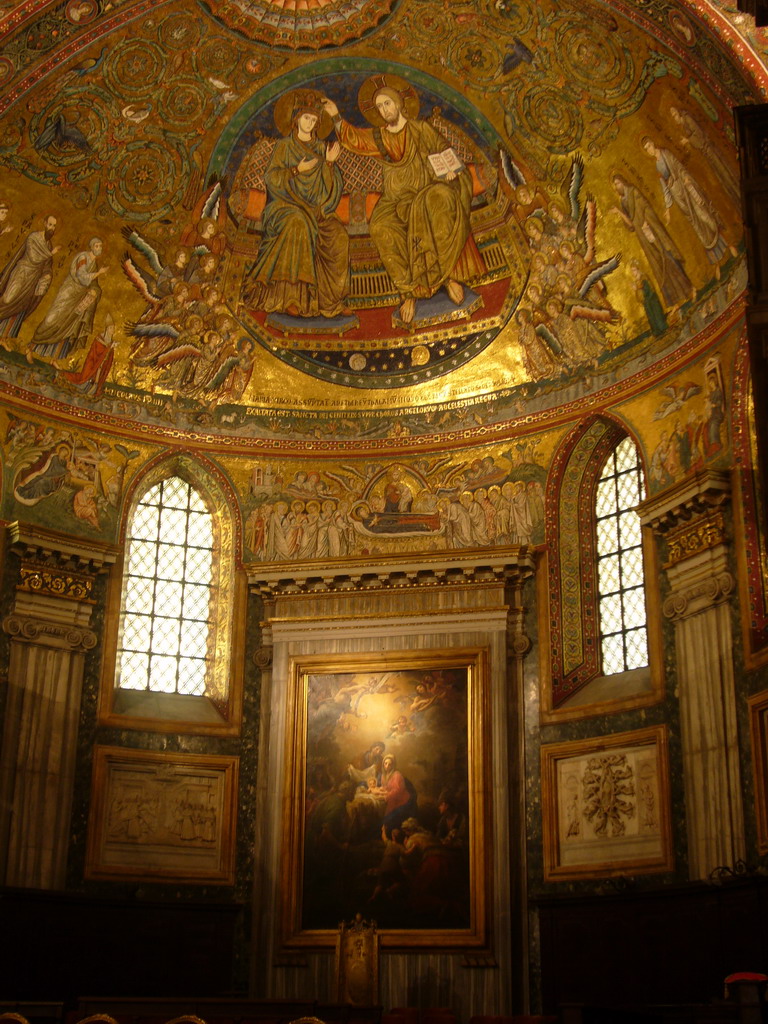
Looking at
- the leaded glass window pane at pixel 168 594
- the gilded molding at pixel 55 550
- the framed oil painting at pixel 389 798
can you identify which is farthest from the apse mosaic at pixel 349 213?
the framed oil painting at pixel 389 798

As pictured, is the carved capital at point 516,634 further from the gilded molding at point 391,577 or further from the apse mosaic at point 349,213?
the apse mosaic at point 349,213

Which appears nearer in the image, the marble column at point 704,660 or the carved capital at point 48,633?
the marble column at point 704,660

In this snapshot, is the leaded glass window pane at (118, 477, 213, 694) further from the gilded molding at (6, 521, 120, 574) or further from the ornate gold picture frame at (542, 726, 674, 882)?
the ornate gold picture frame at (542, 726, 674, 882)

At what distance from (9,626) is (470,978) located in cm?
931

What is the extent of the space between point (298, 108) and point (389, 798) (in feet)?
40.1

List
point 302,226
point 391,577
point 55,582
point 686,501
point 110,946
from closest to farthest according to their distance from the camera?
1. point 686,501
2. point 110,946
3. point 55,582
4. point 391,577
5. point 302,226

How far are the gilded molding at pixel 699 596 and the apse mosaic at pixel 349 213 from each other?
4252 mm

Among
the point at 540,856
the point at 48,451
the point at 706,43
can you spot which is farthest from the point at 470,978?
the point at 706,43

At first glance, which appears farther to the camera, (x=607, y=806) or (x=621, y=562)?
(x=621, y=562)

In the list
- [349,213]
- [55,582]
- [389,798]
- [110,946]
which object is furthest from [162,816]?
[349,213]

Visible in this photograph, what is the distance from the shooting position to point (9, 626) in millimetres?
23172

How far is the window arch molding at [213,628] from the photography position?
79.5 feet

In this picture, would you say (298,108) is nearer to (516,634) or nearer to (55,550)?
(55,550)

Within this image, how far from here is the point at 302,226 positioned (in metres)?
26.3
